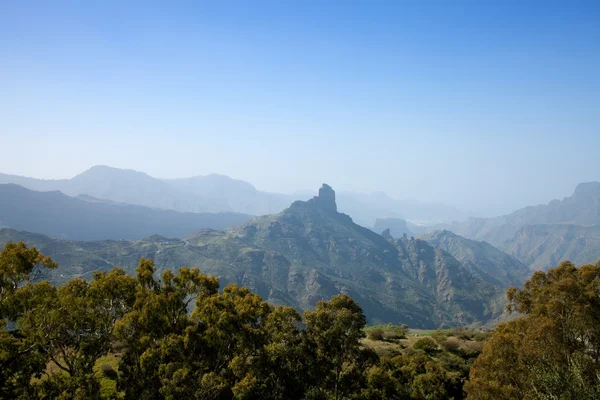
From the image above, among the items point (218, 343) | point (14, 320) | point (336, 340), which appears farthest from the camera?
point (336, 340)

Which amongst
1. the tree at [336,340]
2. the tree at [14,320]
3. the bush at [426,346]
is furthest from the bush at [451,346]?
the tree at [14,320]

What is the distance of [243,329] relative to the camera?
27.3 metres

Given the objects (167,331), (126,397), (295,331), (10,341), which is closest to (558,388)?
(295,331)

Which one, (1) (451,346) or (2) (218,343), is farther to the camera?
(1) (451,346)

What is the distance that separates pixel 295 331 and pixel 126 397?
14.2 meters

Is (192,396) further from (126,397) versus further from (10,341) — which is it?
(10,341)

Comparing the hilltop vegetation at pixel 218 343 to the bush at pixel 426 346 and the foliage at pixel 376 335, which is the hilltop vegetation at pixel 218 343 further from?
the foliage at pixel 376 335

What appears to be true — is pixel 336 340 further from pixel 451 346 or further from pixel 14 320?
pixel 451 346

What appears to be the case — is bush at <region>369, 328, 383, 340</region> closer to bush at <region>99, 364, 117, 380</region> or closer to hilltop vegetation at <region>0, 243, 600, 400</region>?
hilltop vegetation at <region>0, 243, 600, 400</region>

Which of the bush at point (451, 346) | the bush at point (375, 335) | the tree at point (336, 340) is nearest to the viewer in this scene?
the tree at point (336, 340)

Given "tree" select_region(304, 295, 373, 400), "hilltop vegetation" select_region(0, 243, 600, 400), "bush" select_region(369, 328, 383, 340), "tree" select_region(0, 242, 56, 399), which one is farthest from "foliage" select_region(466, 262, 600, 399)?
"bush" select_region(369, 328, 383, 340)

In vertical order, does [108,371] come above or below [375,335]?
above

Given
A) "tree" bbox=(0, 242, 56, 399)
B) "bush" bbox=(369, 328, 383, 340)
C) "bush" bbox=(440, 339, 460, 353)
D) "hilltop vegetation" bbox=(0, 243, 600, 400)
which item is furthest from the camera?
"bush" bbox=(369, 328, 383, 340)

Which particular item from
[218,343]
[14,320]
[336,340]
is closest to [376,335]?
[336,340]
